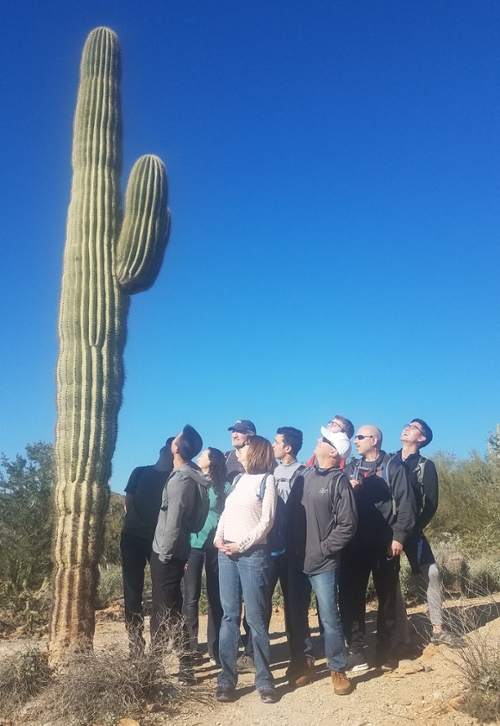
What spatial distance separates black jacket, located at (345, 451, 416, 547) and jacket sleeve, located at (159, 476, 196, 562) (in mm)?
1430

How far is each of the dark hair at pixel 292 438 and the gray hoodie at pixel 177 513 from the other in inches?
37.8

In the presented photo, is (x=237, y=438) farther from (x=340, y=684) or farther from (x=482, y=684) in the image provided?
(x=482, y=684)

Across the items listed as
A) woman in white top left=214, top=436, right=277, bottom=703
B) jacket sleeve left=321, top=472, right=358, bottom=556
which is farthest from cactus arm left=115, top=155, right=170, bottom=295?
jacket sleeve left=321, top=472, right=358, bottom=556

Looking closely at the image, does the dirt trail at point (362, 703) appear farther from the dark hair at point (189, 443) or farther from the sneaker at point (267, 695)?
the dark hair at point (189, 443)

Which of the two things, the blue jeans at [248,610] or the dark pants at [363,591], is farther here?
the dark pants at [363,591]

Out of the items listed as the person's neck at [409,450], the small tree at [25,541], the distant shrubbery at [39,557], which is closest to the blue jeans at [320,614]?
the person's neck at [409,450]

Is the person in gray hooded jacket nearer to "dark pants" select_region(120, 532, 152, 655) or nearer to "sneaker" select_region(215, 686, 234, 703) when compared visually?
"sneaker" select_region(215, 686, 234, 703)

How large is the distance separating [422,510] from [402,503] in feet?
1.70

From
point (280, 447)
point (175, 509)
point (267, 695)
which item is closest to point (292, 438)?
point (280, 447)

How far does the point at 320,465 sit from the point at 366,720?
173 cm

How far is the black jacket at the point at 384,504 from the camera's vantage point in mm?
5086

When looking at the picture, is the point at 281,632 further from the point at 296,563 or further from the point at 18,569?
the point at 18,569

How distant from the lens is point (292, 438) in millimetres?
5578

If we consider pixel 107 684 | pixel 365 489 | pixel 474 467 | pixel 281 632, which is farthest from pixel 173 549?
pixel 474 467
